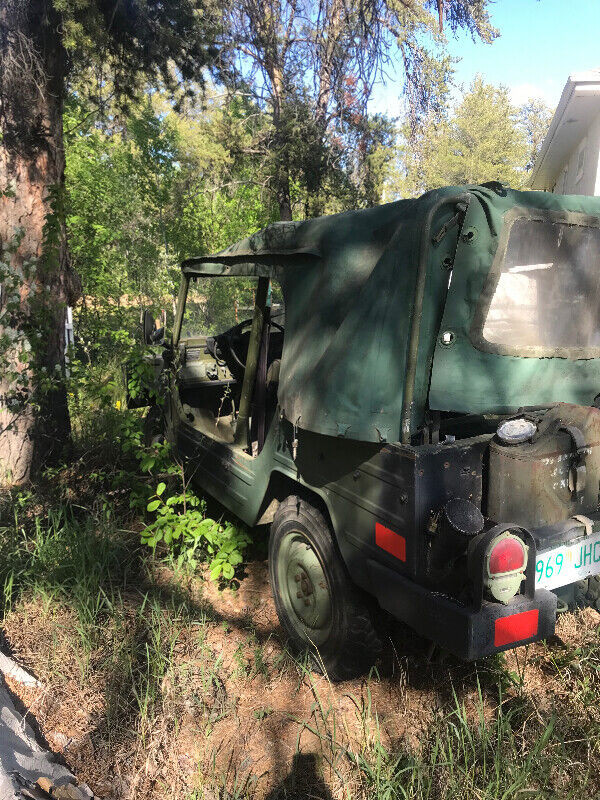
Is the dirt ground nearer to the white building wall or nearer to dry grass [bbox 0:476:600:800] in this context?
dry grass [bbox 0:476:600:800]

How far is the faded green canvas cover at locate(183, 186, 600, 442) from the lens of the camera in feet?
7.70

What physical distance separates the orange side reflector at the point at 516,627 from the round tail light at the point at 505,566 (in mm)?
71

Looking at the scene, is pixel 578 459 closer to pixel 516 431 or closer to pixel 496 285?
pixel 516 431

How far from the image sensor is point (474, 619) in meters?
1.99

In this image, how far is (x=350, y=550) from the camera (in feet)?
8.53

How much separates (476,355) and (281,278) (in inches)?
48.2

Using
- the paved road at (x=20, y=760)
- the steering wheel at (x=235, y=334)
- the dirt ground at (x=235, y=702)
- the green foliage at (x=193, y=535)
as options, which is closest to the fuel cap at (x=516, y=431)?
the dirt ground at (x=235, y=702)

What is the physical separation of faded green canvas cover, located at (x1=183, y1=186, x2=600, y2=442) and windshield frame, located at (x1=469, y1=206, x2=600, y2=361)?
21 millimetres

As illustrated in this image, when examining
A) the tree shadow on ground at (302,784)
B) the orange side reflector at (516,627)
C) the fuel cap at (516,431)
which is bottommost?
the tree shadow on ground at (302,784)

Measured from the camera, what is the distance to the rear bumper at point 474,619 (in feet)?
6.60

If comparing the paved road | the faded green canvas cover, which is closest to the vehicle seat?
the faded green canvas cover

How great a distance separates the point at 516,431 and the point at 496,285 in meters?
0.63

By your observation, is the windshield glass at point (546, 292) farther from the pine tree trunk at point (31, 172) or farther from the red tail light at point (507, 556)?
the pine tree trunk at point (31, 172)

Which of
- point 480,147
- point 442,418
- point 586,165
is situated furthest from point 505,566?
point 480,147
